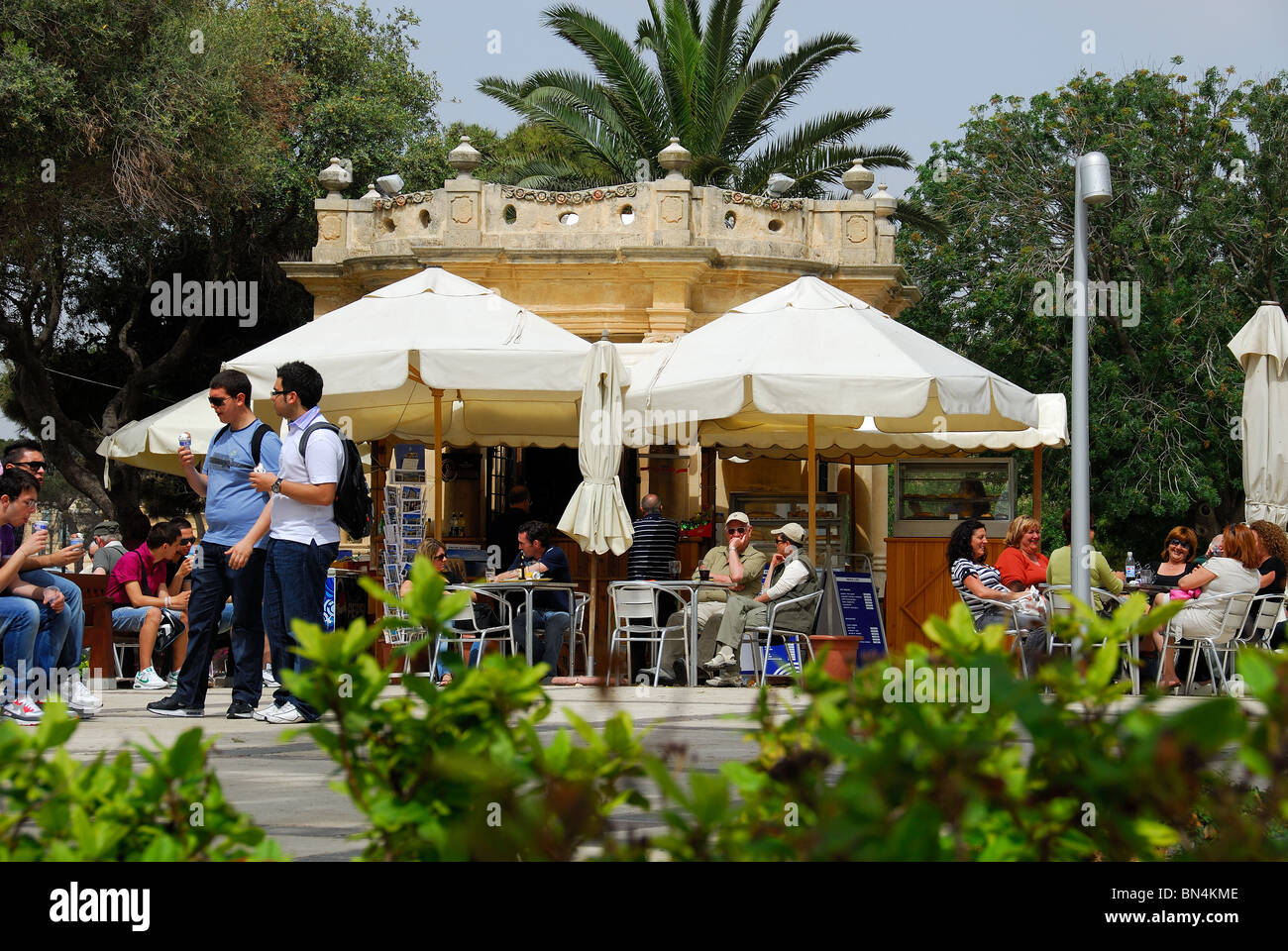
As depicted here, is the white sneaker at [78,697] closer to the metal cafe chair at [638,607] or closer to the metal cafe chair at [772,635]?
the metal cafe chair at [638,607]

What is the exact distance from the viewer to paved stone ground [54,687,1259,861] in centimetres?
382

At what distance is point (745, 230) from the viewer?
1817 centimetres

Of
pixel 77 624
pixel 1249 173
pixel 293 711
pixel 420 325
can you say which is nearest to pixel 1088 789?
pixel 293 711

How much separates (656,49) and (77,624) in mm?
17204

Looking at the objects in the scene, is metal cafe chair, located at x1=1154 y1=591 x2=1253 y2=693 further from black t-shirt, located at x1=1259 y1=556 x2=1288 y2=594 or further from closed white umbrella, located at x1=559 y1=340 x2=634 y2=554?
closed white umbrella, located at x1=559 y1=340 x2=634 y2=554

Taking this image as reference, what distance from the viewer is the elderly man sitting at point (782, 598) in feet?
35.6

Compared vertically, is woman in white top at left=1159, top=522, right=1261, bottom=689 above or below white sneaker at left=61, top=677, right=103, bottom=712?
above

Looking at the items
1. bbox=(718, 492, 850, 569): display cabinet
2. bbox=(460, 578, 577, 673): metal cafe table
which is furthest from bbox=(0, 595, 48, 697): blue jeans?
bbox=(718, 492, 850, 569): display cabinet

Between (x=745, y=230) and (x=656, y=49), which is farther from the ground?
(x=656, y=49)

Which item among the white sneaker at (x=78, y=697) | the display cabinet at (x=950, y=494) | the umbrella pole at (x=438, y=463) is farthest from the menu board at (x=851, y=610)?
the white sneaker at (x=78, y=697)

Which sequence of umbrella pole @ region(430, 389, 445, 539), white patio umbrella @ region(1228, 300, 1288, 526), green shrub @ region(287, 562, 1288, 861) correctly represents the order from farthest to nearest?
white patio umbrella @ region(1228, 300, 1288, 526)
umbrella pole @ region(430, 389, 445, 539)
green shrub @ region(287, 562, 1288, 861)

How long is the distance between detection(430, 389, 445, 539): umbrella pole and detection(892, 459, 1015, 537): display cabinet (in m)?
4.77

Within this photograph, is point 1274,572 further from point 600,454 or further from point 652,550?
point 600,454

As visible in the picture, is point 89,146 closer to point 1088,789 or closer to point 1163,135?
point 1088,789
